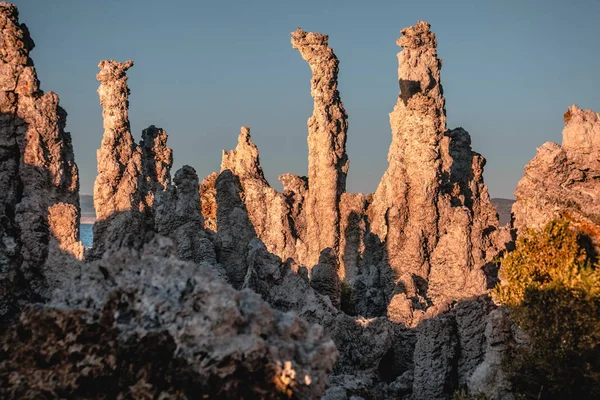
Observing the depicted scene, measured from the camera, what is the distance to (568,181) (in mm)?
22844

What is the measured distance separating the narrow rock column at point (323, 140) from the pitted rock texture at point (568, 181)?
32836 mm

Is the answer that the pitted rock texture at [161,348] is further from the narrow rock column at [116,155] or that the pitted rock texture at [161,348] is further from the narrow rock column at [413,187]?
the narrow rock column at [413,187]

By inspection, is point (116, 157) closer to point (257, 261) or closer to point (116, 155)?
point (116, 155)


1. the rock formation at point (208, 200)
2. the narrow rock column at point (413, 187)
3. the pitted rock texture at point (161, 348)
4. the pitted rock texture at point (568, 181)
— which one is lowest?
the pitted rock texture at point (161, 348)

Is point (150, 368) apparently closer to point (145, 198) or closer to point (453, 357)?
point (453, 357)

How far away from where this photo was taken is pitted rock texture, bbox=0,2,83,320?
21.4 metres

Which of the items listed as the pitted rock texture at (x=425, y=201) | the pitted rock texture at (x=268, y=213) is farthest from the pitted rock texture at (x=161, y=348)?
the pitted rock texture at (x=268, y=213)

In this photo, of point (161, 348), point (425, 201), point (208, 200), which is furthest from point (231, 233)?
point (208, 200)

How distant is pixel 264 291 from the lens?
2433 centimetres

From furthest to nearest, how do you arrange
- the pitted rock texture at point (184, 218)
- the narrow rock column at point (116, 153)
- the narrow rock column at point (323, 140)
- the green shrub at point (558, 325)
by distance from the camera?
the narrow rock column at point (323, 140), the narrow rock column at point (116, 153), the pitted rock texture at point (184, 218), the green shrub at point (558, 325)

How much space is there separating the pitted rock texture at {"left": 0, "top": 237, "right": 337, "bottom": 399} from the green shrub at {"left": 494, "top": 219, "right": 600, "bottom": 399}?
957cm

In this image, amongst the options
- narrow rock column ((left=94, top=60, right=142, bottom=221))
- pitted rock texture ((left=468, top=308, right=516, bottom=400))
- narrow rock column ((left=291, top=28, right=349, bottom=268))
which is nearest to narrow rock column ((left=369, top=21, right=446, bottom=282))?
narrow rock column ((left=291, top=28, right=349, bottom=268))

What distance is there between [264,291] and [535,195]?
8956mm

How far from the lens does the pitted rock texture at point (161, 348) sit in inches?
323
